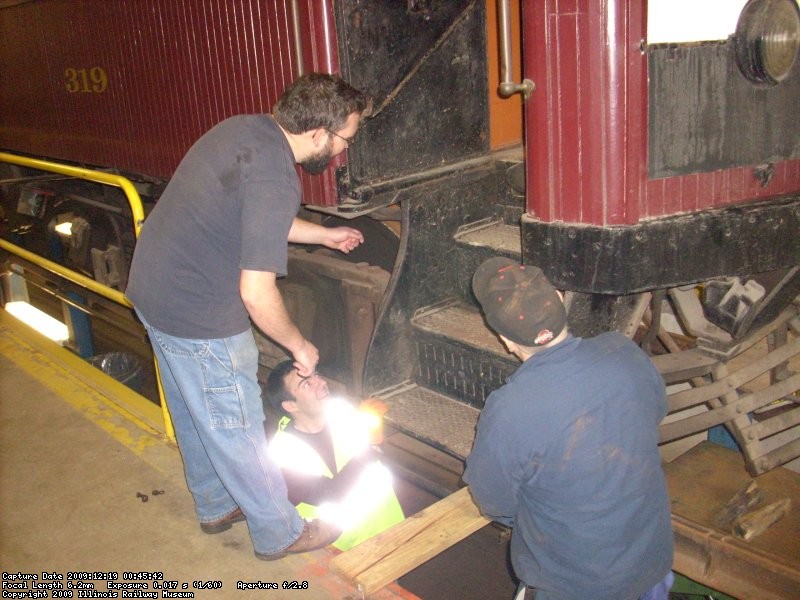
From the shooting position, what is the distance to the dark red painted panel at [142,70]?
3.52m

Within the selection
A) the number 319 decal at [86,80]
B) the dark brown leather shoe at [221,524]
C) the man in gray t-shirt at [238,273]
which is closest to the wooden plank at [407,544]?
the man in gray t-shirt at [238,273]

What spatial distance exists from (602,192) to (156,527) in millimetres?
1990

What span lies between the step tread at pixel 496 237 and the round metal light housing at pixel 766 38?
1.21 m

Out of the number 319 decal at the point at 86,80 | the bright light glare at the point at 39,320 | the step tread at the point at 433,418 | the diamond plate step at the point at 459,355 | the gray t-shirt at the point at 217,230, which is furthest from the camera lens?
the bright light glare at the point at 39,320

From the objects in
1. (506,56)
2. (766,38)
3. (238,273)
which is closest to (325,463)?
(238,273)

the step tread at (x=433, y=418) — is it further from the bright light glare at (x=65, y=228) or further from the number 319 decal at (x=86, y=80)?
the bright light glare at (x=65, y=228)

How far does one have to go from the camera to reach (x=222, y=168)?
2.31 meters

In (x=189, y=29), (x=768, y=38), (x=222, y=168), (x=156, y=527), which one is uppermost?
(x=189, y=29)

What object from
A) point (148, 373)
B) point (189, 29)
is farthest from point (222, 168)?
point (148, 373)

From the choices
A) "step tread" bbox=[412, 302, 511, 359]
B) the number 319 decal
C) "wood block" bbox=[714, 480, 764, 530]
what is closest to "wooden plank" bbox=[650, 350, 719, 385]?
"wood block" bbox=[714, 480, 764, 530]

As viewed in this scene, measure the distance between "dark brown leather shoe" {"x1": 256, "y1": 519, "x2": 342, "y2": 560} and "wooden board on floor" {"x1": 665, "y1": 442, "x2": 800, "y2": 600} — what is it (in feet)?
4.68

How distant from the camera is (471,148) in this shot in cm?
390

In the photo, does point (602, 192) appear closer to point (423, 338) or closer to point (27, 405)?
point (423, 338)

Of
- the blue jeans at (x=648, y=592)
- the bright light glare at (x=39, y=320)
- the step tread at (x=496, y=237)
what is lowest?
the bright light glare at (x=39, y=320)
